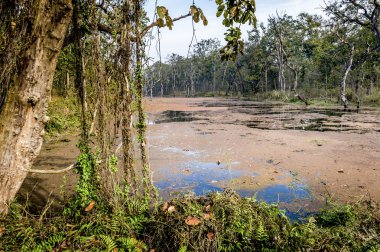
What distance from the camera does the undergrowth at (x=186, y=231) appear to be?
2742mm

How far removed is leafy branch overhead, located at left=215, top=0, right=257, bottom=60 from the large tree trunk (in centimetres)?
164

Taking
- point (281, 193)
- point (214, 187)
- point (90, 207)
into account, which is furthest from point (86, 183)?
point (281, 193)

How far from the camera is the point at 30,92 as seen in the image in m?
2.83

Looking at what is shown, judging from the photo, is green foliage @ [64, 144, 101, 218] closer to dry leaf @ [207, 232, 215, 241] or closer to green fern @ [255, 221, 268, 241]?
dry leaf @ [207, 232, 215, 241]

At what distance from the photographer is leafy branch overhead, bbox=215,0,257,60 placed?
2.30 meters

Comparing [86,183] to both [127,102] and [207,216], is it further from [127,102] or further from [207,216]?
[207,216]

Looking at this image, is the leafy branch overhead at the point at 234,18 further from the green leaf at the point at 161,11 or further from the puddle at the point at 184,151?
the puddle at the point at 184,151

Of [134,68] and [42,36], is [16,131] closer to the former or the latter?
[42,36]

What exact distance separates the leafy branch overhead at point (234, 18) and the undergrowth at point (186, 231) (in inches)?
67.5

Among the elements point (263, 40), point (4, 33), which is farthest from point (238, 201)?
point (263, 40)

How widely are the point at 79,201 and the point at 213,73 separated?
217ft

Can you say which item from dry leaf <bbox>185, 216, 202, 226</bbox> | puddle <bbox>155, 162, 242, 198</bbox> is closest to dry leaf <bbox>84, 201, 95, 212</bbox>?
dry leaf <bbox>185, 216, 202, 226</bbox>

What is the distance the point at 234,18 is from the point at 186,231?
213 centimetres

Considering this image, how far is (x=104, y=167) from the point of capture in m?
3.47
